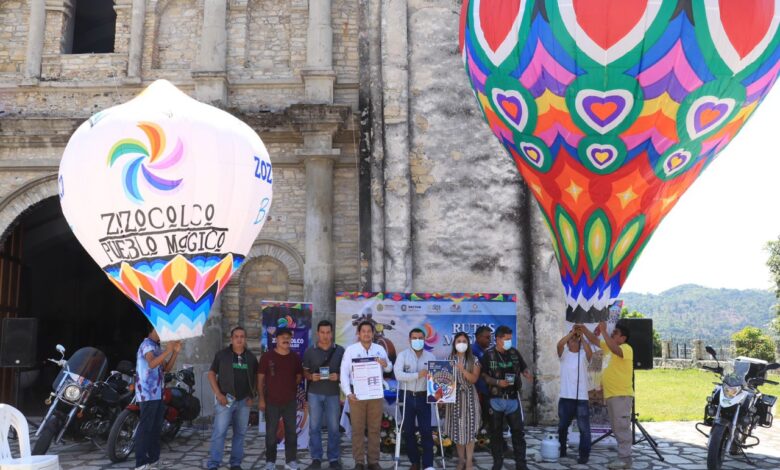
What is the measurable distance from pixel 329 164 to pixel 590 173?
19.1ft

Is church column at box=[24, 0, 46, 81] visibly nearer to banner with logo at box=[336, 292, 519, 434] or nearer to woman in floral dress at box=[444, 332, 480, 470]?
banner with logo at box=[336, 292, 519, 434]

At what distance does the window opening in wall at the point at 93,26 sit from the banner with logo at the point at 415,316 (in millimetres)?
8489

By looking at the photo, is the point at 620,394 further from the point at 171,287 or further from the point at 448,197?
the point at 171,287

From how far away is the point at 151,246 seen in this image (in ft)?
19.3

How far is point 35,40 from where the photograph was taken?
11.6 meters

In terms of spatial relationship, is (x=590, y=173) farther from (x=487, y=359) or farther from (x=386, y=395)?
(x=386, y=395)

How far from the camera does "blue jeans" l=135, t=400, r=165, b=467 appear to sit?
682 centimetres

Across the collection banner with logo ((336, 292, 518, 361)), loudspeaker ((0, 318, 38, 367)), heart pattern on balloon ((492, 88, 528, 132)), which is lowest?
loudspeaker ((0, 318, 38, 367))

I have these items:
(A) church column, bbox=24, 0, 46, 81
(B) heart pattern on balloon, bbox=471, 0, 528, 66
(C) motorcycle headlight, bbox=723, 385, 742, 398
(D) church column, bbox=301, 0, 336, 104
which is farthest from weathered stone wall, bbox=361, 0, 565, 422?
(A) church column, bbox=24, 0, 46, 81

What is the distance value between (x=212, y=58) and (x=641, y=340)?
319 inches

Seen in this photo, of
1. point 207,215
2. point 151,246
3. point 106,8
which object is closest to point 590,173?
point 207,215

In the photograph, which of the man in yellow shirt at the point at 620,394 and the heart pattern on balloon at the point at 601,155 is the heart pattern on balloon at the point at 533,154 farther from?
the man in yellow shirt at the point at 620,394

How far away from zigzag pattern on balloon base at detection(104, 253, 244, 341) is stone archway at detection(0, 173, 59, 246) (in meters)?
6.13

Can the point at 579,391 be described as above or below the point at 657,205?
below
